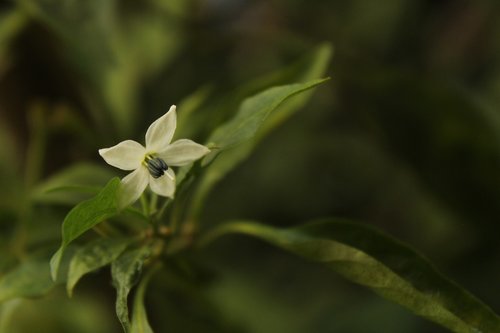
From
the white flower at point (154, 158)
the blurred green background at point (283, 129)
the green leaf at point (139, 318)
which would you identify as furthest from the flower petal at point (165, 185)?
the blurred green background at point (283, 129)

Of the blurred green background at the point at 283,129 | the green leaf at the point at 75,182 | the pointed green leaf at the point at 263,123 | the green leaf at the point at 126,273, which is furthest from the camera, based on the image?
the blurred green background at the point at 283,129

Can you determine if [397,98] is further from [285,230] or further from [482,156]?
[285,230]

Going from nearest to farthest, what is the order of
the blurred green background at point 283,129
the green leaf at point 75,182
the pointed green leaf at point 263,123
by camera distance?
the pointed green leaf at point 263,123, the green leaf at point 75,182, the blurred green background at point 283,129

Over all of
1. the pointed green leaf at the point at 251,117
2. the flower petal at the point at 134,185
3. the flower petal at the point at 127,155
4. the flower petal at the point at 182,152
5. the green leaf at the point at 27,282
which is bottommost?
the green leaf at the point at 27,282

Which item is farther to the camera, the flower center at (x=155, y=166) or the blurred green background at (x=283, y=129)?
the blurred green background at (x=283, y=129)

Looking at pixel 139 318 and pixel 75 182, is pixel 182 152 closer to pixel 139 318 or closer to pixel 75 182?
pixel 139 318

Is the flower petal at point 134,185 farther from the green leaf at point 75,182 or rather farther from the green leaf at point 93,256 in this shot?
the green leaf at point 75,182

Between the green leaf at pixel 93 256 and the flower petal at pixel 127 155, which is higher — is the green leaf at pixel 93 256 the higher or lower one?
the lower one

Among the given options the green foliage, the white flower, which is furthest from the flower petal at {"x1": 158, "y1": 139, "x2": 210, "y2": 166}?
the green foliage
